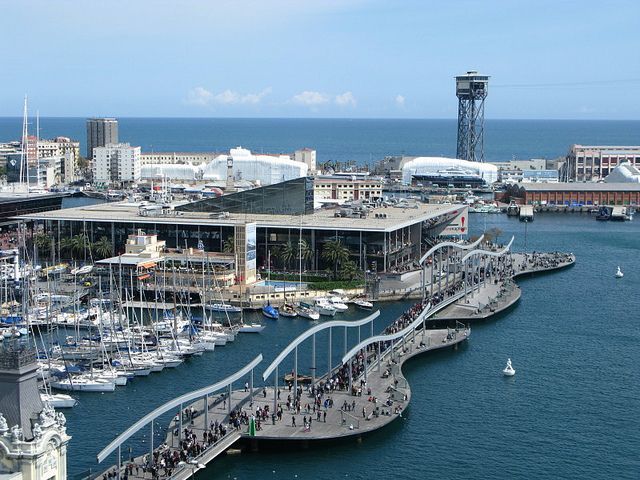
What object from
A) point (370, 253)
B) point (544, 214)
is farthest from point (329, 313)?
point (544, 214)

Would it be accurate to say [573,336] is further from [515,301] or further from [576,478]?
[576,478]

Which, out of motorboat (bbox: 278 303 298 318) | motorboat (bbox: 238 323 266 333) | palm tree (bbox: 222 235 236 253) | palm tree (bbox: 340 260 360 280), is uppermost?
palm tree (bbox: 222 235 236 253)

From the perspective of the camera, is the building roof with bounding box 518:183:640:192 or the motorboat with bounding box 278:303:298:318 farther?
the building roof with bounding box 518:183:640:192

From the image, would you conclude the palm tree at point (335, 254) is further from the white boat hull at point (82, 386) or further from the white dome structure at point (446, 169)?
the white dome structure at point (446, 169)

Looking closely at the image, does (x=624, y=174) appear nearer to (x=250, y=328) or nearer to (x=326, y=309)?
(x=326, y=309)

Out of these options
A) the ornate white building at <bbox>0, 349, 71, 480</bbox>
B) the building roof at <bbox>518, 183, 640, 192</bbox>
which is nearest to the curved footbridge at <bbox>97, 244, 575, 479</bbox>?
the ornate white building at <bbox>0, 349, 71, 480</bbox>

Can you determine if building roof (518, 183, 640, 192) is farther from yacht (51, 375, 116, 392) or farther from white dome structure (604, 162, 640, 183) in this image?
yacht (51, 375, 116, 392)

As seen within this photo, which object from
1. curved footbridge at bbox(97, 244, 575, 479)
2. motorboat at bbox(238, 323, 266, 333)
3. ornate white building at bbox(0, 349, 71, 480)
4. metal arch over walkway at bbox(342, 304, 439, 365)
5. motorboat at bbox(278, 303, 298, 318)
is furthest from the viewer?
motorboat at bbox(278, 303, 298, 318)


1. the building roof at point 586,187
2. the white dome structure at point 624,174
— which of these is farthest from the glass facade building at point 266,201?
the white dome structure at point 624,174
